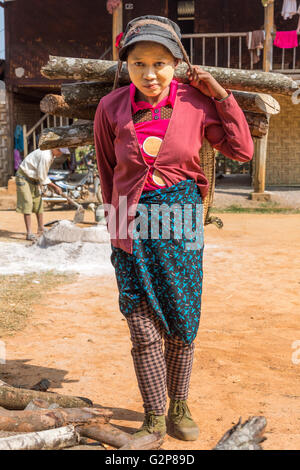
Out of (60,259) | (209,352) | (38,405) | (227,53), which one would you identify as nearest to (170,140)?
(38,405)

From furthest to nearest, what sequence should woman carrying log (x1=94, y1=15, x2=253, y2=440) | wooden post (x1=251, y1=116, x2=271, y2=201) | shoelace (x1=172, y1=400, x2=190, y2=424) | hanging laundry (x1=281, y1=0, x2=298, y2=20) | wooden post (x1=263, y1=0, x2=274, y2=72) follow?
hanging laundry (x1=281, y1=0, x2=298, y2=20)
wooden post (x1=251, y1=116, x2=271, y2=201)
wooden post (x1=263, y1=0, x2=274, y2=72)
shoelace (x1=172, y1=400, x2=190, y2=424)
woman carrying log (x1=94, y1=15, x2=253, y2=440)

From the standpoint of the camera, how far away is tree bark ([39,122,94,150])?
3043 millimetres

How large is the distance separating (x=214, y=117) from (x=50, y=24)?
43.2ft

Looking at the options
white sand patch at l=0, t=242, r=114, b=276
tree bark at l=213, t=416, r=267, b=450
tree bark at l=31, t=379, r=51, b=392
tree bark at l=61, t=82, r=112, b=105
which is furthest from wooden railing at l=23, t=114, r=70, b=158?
tree bark at l=213, t=416, r=267, b=450

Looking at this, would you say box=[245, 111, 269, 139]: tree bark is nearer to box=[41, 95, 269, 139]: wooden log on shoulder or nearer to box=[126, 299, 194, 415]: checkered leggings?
box=[41, 95, 269, 139]: wooden log on shoulder

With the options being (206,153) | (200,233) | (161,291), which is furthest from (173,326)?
(206,153)

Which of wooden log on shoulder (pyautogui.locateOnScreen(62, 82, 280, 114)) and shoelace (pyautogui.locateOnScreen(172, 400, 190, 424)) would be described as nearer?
shoelace (pyautogui.locateOnScreen(172, 400, 190, 424))

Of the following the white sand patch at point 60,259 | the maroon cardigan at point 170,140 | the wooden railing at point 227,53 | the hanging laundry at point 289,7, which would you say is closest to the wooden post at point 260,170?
the hanging laundry at point 289,7

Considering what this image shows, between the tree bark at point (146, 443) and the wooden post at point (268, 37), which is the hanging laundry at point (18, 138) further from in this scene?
the tree bark at point (146, 443)

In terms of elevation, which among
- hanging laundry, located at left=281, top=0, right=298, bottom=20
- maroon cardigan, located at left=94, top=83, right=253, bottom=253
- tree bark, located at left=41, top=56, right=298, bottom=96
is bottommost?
maroon cardigan, located at left=94, top=83, right=253, bottom=253

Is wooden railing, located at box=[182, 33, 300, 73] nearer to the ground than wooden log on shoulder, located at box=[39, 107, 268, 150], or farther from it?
farther from it

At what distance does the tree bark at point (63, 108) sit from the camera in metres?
2.96

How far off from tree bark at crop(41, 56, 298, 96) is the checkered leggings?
126 centimetres

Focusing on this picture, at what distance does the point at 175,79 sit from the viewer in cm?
267
